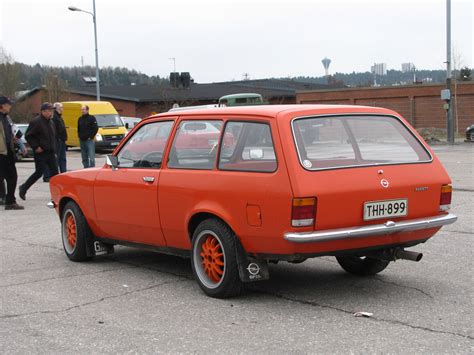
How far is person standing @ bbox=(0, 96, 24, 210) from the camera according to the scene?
12320 millimetres

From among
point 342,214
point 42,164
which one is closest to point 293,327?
point 342,214

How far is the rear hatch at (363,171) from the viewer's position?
5293mm

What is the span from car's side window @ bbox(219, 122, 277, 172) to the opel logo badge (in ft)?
2.45

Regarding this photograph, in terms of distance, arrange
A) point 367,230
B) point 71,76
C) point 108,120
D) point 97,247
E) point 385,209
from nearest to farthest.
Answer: point 367,230 < point 385,209 < point 97,247 < point 108,120 < point 71,76

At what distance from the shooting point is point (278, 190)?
5.27 meters

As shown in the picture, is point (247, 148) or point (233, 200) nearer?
point (233, 200)

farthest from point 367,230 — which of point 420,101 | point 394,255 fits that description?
point 420,101

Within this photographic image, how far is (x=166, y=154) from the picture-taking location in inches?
256

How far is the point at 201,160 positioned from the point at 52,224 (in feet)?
17.3

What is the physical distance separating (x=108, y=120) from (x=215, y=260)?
29.3m

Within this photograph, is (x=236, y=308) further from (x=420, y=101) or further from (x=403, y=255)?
(x=420, y=101)

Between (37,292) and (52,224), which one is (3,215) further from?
(37,292)

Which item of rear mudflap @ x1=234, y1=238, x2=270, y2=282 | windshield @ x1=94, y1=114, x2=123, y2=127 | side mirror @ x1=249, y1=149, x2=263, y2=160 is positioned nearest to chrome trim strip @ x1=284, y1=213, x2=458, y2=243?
rear mudflap @ x1=234, y1=238, x2=270, y2=282

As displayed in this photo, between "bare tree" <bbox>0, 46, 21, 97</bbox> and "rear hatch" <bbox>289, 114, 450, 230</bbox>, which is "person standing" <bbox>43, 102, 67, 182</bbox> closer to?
"rear hatch" <bbox>289, 114, 450, 230</bbox>
